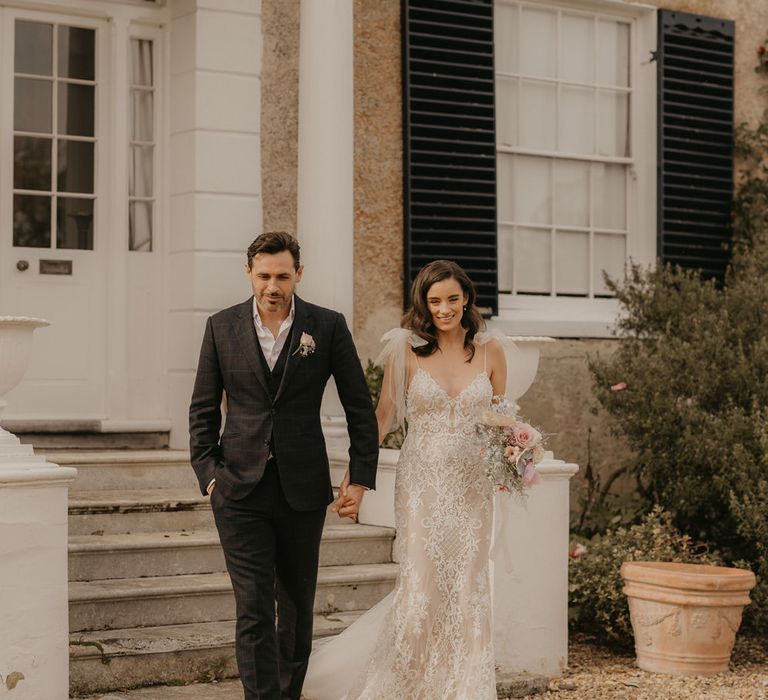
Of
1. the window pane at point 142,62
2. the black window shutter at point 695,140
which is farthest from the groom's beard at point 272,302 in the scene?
the black window shutter at point 695,140

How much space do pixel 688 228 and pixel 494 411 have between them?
4.49 m

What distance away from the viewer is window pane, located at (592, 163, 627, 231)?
8.74m

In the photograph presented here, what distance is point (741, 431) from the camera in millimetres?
6883

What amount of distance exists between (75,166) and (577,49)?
355cm

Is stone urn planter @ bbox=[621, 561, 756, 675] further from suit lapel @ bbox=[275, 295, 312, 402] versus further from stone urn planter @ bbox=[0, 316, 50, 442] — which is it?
stone urn planter @ bbox=[0, 316, 50, 442]

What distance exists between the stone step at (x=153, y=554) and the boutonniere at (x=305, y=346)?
1.91m

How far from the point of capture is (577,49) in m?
8.64

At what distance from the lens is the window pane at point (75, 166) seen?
7129 mm

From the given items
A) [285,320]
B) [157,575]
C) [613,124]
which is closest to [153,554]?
[157,575]

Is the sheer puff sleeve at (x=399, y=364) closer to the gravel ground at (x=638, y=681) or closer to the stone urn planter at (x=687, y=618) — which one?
the gravel ground at (x=638, y=681)

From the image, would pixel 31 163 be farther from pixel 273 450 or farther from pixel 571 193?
pixel 571 193

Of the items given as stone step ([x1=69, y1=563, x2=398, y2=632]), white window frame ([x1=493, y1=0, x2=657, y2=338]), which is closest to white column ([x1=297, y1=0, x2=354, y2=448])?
stone step ([x1=69, y1=563, x2=398, y2=632])

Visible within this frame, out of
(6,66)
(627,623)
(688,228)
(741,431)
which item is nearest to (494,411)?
(627,623)

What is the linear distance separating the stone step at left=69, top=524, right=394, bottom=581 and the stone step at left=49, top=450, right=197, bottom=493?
1.68 ft
